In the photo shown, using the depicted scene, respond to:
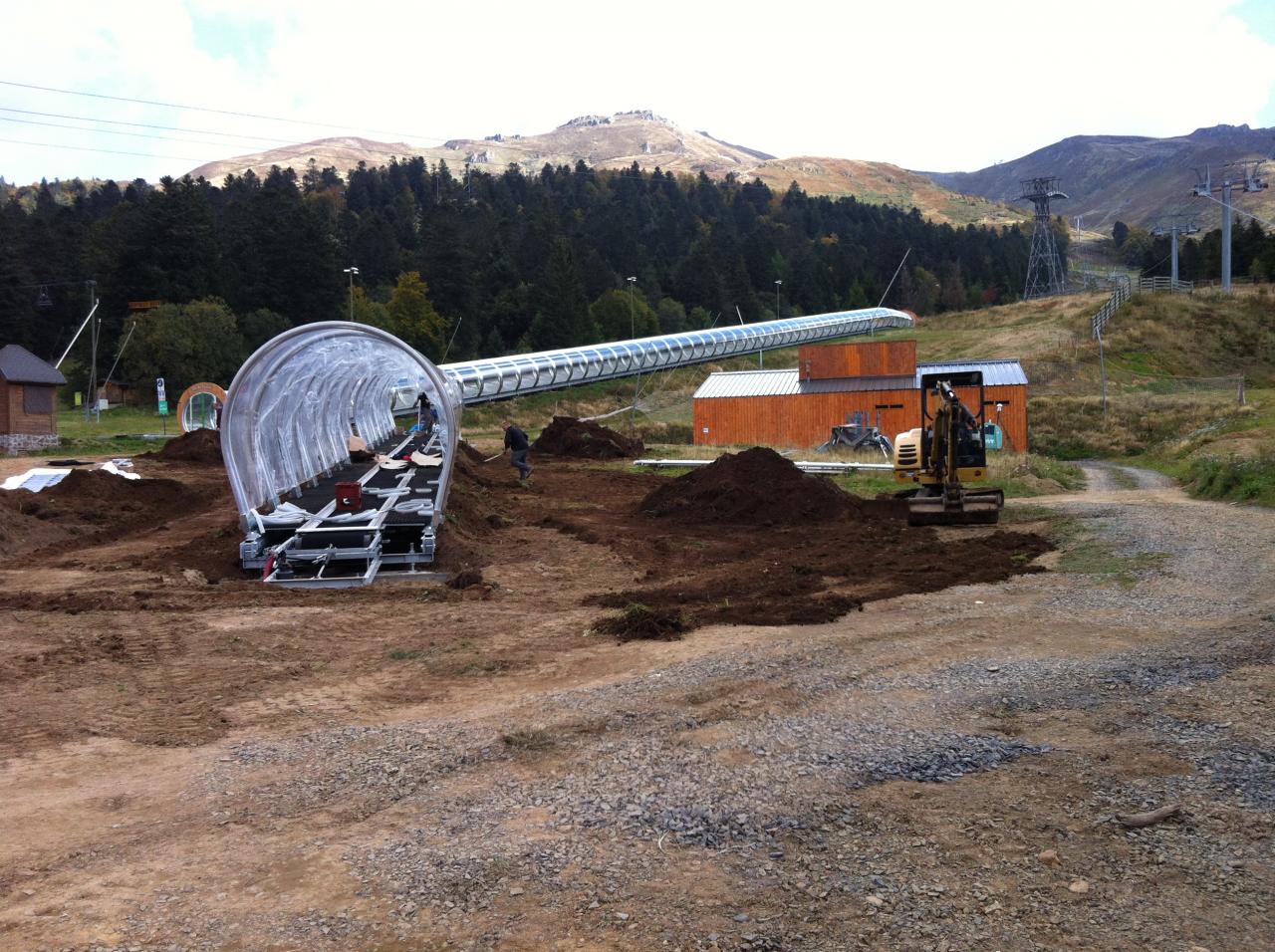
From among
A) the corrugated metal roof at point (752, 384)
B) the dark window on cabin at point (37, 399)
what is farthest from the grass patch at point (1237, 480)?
the dark window on cabin at point (37, 399)

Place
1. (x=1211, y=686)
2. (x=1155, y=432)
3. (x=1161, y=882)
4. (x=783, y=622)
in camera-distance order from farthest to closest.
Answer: (x=1155, y=432) < (x=783, y=622) < (x=1211, y=686) < (x=1161, y=882)

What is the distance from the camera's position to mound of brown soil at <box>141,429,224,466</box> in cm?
3312

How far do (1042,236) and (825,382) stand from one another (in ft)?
223

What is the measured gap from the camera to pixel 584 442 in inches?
1469

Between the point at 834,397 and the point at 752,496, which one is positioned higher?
the point at 834,397

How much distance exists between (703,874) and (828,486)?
16449 mm

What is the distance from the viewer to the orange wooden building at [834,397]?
38375 millimetres

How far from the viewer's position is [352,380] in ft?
84.0

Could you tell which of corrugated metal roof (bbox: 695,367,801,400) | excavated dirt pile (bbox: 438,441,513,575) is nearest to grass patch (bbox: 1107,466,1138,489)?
corrugated metal roof (bbox: 695,367,801,400)

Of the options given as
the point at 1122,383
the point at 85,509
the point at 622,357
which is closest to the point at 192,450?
the point at 85,509

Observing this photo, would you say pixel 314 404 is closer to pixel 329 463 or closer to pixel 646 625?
pixel 329 463

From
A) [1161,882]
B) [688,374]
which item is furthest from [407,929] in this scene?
[688,374]

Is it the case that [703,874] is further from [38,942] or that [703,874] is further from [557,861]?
[38,942]

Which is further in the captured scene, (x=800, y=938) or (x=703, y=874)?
(x=703, y=874)
